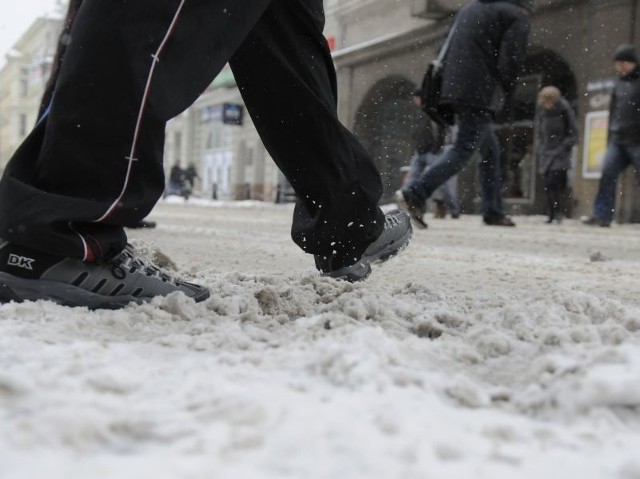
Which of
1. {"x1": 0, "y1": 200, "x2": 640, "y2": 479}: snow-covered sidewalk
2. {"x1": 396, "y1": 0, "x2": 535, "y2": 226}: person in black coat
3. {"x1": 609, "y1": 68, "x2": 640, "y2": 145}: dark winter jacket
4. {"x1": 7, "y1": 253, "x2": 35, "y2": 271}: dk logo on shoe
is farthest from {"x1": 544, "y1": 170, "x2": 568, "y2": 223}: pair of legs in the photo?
{"x1": 7, "y1": 253, "x2": 35, "y2": 271}: dk logo on shoe

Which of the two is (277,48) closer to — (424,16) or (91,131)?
(91,131)

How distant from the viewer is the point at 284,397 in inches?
31.8

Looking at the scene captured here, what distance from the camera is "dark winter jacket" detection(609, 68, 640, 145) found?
→ 6570 millimetres

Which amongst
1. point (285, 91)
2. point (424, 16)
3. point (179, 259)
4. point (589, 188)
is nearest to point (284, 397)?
point (285, 91)

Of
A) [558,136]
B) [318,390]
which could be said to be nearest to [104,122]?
[318,390]

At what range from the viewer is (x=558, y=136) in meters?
7.91

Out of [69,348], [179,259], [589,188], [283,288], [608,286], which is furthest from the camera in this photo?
[589,188]

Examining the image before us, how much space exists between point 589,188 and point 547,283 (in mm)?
8067

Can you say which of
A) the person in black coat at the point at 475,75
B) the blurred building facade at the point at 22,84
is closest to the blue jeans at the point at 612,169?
the person in black coat at the point at 475,75

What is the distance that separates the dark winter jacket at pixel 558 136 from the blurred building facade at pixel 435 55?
171 cm

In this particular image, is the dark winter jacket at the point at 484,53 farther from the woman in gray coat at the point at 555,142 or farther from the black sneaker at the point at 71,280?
the black sneaker at the point at 71,280

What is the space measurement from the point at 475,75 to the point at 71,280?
4.05 meters

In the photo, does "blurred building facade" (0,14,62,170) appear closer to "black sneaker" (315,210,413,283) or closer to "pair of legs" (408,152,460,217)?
"pair of legs" (408,152,460,217)

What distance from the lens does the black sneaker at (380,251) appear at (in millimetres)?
1963
